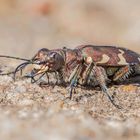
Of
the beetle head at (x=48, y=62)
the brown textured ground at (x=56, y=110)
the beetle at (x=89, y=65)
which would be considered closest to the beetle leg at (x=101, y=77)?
the beetle at (x=89, y=65)

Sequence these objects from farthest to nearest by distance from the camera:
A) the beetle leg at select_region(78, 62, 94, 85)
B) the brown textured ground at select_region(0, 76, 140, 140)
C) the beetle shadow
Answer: the beetle shadow
the beetle leg at select_region(78, 62, 94, 85)
the brown textured ground at select_region(0, 76, 140, 140)

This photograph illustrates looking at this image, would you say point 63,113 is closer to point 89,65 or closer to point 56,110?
point 56,110

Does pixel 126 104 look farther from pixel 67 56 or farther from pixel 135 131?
pixel 135 131

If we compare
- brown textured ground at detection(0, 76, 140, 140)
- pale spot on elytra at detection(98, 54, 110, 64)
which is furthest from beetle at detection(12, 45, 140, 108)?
brown textured ground at detection(0, 76, 140, 140)

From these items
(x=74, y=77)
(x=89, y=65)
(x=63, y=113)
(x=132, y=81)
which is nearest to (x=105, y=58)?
(x=89, y=65)

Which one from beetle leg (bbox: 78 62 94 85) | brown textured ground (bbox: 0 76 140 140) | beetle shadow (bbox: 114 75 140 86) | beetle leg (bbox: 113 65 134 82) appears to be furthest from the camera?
beetle shadow (bbox: 114 75 140 86)

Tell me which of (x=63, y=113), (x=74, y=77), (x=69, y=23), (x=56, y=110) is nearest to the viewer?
(x=63, y=113)

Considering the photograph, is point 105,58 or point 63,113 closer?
point 63,113

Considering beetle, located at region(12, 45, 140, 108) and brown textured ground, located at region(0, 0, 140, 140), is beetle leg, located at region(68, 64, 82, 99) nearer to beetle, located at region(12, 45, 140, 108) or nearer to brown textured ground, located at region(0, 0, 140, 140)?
beetle, located at region(12, 45, 140, 108)
